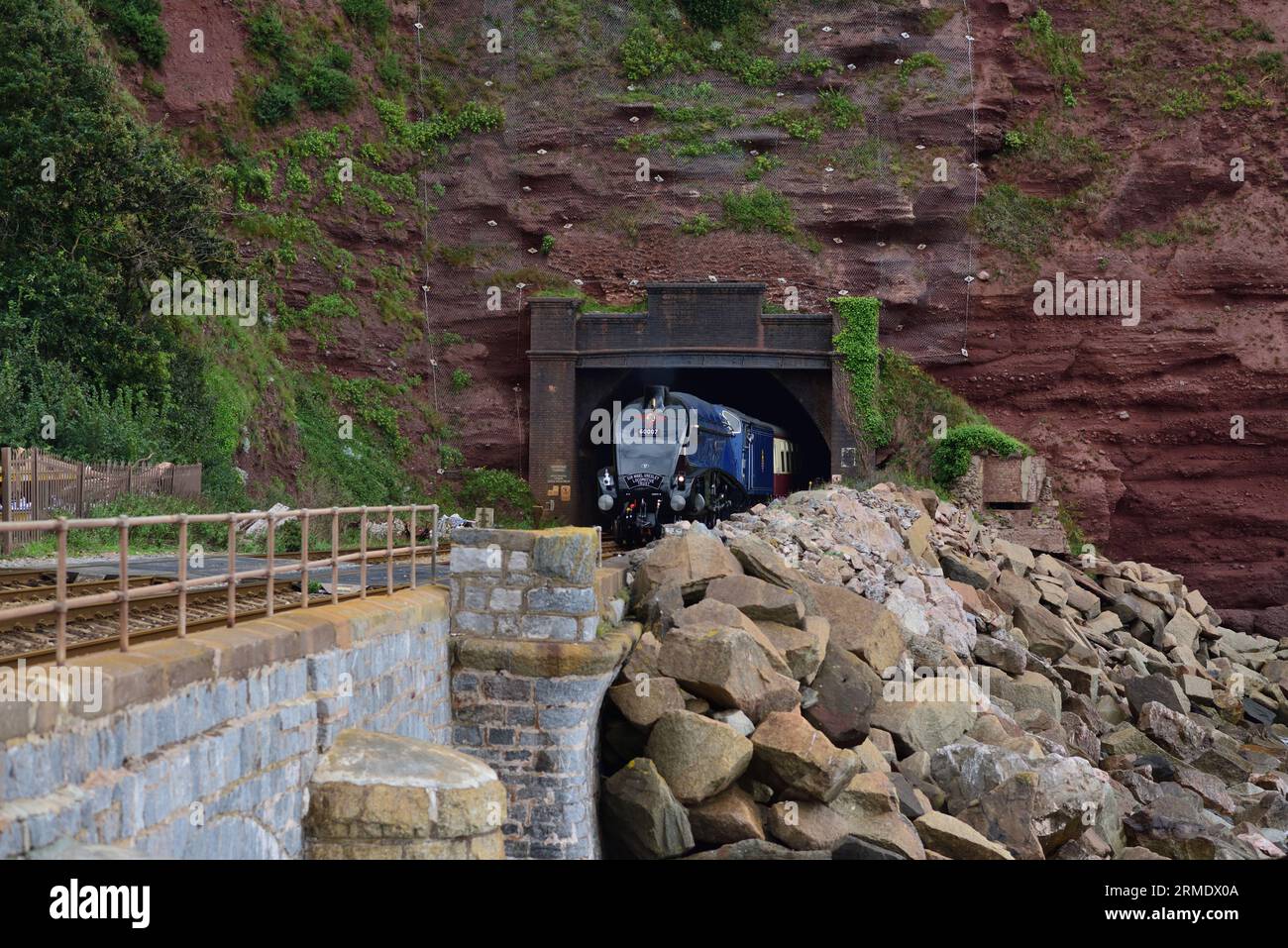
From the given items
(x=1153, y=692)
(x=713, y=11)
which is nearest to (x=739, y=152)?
(x=713, y=11)

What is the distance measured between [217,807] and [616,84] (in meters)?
33.8

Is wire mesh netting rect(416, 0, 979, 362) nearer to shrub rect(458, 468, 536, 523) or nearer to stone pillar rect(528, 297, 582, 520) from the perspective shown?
stone pillar rect(528, 297, 582, 520)

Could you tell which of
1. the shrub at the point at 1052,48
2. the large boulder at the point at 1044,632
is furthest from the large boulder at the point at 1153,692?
the shrub at the point at 1052,48

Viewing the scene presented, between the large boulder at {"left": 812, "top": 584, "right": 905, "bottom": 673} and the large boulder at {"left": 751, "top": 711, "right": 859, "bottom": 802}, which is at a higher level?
the large boulder at {"left": 812, "top": 584, "right": 905, "bottom": 673}

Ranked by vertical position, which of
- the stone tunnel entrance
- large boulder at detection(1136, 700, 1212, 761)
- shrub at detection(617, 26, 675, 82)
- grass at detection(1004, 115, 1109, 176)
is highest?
shrub at detection(617, 26, 675, 82)

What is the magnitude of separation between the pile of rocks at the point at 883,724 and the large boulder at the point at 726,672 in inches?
0.8

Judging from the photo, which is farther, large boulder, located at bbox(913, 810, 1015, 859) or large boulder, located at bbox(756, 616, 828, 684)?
large boulder, located at bbox(756, 616, 828, 684)

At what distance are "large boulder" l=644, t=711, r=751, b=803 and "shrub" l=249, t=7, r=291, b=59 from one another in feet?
93.6

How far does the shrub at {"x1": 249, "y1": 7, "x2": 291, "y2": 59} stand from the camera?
33094 mm

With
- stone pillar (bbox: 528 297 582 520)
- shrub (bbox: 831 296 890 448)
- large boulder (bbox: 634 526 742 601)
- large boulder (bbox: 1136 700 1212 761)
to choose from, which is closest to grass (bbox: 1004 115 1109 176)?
shrub (bbox: 831 296 890 448)

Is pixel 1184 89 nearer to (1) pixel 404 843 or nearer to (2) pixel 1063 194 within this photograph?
(2) pixel 1063 194

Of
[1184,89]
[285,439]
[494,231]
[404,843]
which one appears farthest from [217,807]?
[1184,89]

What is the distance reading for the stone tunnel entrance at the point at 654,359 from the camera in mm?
31031

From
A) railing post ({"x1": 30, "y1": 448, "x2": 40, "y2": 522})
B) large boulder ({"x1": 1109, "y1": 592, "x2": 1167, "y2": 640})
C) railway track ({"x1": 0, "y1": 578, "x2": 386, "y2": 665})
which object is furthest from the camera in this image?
large boulder ({"x1": 1109, "y1": 592, "x2": 1167, "y2": 640})
